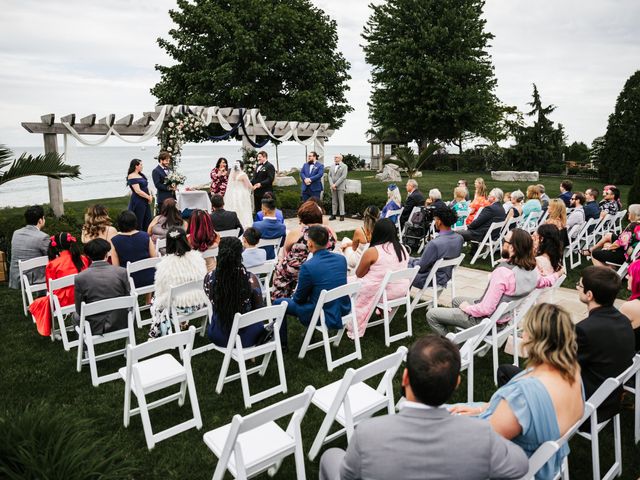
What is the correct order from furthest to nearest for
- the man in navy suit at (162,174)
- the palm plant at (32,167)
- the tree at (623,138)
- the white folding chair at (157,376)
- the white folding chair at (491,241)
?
the tree at (623,138), the man in navy suit at (162,174), the white folding chair at (491,241), the palm plant at (32,167), the white folding chair at (157,376)

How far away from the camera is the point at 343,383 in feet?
8.55

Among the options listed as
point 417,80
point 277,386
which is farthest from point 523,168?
point 277,386

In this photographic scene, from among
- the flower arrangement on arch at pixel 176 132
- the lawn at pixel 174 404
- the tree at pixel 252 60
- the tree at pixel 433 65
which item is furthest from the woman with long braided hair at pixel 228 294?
the tree at pixel 433 65

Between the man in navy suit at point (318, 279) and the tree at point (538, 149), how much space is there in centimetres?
3025

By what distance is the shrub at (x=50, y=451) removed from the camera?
2.51 metres

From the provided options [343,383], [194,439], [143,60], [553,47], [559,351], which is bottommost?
[194,439]

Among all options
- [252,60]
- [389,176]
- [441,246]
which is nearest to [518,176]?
[389,176]

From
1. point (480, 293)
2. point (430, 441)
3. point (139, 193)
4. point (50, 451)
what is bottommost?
point (480, 293)

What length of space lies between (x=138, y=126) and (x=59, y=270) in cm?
773

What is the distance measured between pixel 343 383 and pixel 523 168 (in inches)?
1267

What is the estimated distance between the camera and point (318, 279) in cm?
449

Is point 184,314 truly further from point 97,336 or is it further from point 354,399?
point 354,399

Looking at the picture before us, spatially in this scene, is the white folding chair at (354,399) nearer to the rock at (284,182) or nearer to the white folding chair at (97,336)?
the white folding chair at (97,336)

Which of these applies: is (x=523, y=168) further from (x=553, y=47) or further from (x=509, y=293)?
(x=509, y=293)
